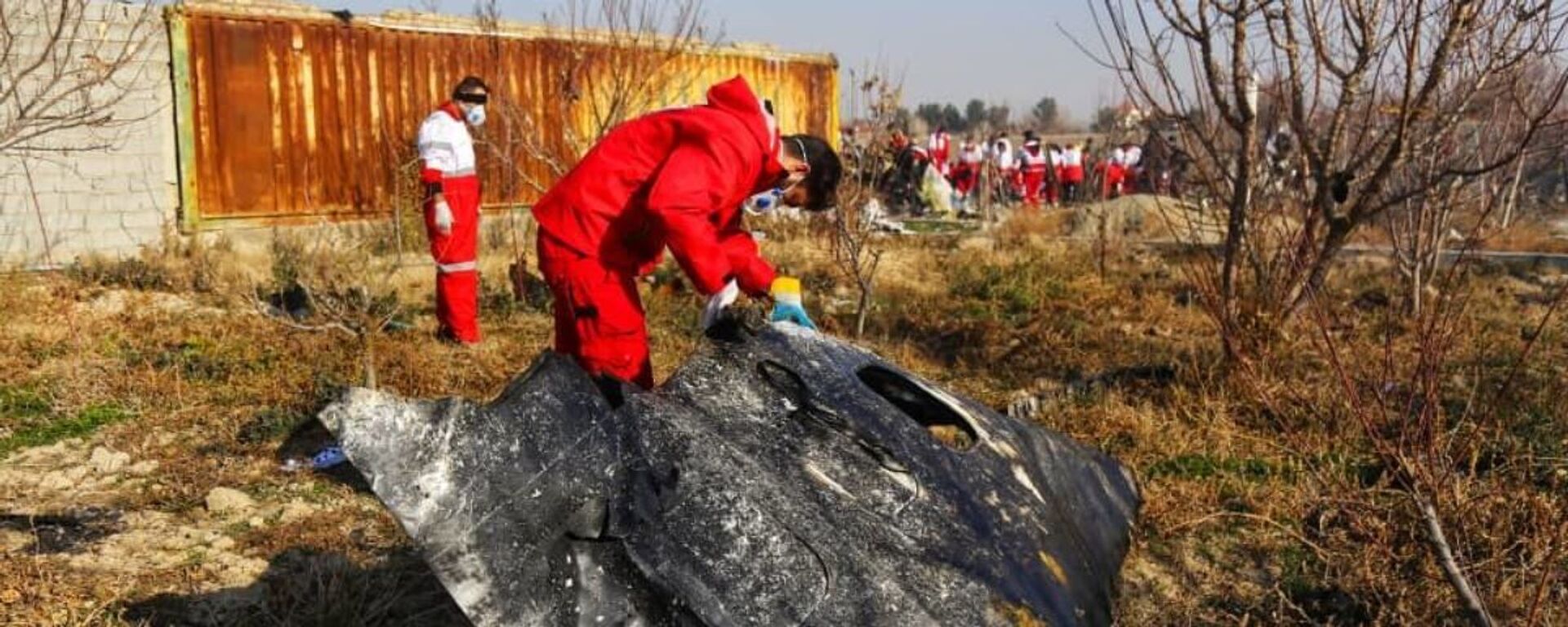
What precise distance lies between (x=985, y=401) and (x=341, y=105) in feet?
26.8

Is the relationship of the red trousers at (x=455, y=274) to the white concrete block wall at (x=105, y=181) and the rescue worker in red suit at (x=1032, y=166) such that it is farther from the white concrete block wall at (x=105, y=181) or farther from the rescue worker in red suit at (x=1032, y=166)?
the rescue worker in red suit at (x=1032, y=166)

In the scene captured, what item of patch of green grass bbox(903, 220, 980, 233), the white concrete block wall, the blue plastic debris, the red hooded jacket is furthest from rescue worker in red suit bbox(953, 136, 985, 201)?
the red hooded jacket

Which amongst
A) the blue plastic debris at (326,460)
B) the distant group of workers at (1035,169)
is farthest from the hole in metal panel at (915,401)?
the distant group of workers at (1035,169)

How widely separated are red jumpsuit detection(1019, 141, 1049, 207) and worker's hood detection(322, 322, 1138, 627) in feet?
65.8

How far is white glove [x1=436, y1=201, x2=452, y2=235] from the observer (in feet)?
22.2

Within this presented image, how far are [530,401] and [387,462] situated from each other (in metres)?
0.26

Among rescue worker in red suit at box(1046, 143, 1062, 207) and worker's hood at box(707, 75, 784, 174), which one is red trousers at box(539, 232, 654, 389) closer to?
worker's hood at box(707, 75, 784, 174)

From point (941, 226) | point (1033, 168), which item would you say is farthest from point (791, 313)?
point (1033, 168)

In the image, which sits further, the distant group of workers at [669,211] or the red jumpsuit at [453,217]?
the red jumpsuit at [453,217]

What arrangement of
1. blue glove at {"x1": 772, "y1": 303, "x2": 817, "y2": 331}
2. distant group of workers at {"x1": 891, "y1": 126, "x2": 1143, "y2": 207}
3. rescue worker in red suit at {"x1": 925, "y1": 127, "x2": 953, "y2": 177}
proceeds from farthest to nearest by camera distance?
1. distant group of workers at {"x1": 891, "y1": 126, "x2": 1143, "y2": 207}
2. rescue worker in red suit at {"x1": 925, "y1": 127, "x2": 953, "y2": 177}
3. blue glove at {"x1": 772, "y1": 303, "x2": 817, "y2": 331}

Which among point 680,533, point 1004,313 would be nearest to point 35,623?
point 680,533

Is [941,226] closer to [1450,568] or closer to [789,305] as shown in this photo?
[789,305]

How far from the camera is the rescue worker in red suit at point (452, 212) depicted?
22.3 ft

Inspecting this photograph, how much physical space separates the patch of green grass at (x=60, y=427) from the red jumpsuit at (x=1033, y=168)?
18.5 m
